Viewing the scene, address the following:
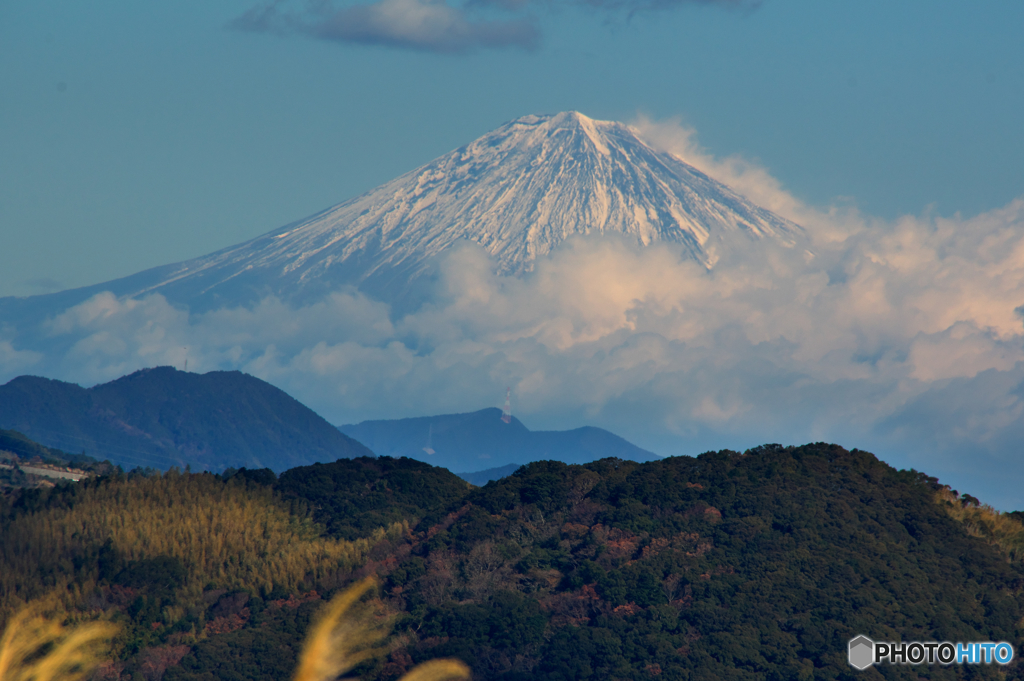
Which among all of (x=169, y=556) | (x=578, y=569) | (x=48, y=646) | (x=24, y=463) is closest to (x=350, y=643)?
(x=578, y=569)

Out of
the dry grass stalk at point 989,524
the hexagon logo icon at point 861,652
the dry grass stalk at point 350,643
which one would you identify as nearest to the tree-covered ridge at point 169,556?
the dry grass stalk at point 350,643

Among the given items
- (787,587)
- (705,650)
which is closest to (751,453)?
(787,587)

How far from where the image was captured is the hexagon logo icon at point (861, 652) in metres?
46.8

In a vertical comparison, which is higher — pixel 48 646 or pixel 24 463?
pixel 24 463

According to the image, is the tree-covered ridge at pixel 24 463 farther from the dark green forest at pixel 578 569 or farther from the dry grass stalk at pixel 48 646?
the dry grass stalk at pixel 48 646

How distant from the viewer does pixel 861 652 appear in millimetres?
47375

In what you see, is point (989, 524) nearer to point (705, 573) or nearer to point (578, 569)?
point (705, 573)

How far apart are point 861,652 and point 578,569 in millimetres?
13354

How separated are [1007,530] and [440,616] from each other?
84.8ft

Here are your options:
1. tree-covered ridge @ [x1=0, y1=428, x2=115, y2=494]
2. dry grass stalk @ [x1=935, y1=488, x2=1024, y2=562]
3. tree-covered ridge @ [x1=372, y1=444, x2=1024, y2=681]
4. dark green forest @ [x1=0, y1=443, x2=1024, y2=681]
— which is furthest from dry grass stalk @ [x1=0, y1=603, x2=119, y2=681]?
dry grass stalk @ [x1=935, y1=488, x2=1024, y2=562]

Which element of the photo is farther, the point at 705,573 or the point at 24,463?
the point at 24,463

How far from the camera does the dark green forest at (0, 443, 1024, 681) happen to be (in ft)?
163

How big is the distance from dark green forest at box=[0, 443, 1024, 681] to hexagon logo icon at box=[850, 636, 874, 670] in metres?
0.43

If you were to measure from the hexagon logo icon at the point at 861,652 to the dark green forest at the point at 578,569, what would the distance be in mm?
429
